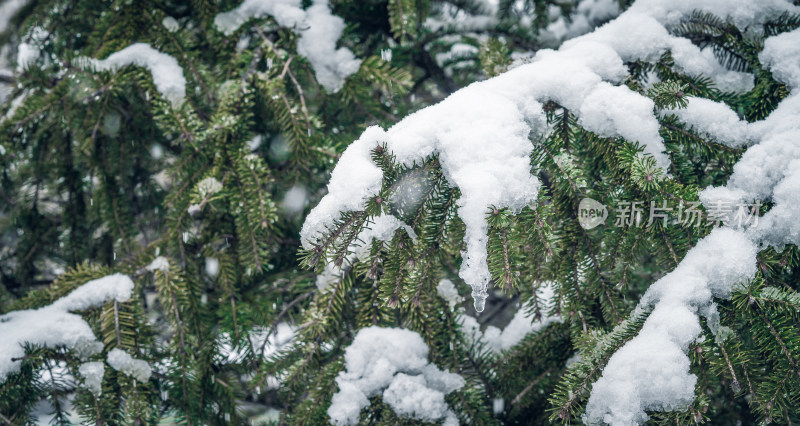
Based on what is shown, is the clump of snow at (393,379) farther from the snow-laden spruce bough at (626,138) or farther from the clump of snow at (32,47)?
the clump of snow at (32,47)

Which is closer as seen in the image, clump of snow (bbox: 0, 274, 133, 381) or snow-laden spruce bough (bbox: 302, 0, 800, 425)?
snow-laden spruce bough (bbox: 302, 0, 800, 425)

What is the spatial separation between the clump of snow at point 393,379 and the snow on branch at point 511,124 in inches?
19.8

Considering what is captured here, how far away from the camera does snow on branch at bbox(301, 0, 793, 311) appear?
0.95 m

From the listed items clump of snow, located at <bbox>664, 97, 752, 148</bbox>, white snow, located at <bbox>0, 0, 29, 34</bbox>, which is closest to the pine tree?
clump of snow, located at <bbox>664, 97, 752, 148</bbox>

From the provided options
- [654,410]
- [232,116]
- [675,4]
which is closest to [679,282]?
[654,410]

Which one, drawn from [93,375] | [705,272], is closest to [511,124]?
[705,272]

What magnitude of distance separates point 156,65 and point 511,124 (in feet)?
4.17

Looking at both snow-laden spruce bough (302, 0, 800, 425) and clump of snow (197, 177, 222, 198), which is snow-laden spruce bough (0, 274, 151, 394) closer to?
clump of snow (197, 177, 222, 198)

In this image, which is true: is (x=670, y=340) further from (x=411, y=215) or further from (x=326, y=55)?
(x=326, y=55)

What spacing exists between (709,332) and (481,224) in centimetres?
58

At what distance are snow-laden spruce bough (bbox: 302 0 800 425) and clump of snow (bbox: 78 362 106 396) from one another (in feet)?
2.81

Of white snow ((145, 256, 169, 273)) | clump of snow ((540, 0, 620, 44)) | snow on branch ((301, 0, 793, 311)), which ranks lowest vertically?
white snow ((145, 256, 169, 273))

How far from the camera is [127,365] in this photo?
54.1 inches

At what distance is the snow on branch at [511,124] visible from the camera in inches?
37.4
